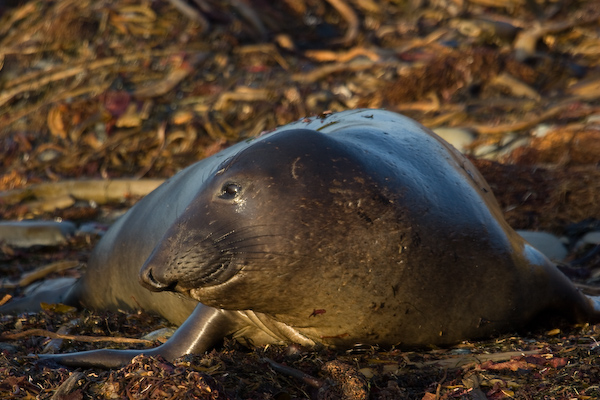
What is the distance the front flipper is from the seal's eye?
559 millimetres

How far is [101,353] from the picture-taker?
2.99 metres

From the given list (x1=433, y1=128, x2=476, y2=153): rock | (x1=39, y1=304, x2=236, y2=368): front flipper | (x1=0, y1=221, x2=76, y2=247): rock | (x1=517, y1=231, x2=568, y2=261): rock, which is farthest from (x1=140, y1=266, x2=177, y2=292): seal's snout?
(x1=433, y1=128, x2=476, y2=153): rock

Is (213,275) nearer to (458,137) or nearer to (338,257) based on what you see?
(338,257)

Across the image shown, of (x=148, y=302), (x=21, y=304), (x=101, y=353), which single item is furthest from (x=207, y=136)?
(x=101, y=353)

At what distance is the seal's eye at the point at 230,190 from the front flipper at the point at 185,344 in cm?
56

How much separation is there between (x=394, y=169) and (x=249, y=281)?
76 centimetres

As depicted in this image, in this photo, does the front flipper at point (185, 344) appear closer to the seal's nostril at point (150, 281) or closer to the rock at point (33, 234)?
the seal's nostril at point (150, 281)

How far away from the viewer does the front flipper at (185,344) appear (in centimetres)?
298

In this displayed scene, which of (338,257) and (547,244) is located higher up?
(338,257)

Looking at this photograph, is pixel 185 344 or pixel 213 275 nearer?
pixel 213 275

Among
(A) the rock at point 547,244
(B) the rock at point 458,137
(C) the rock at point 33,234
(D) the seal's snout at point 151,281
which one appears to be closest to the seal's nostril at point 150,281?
(D) the seal's snout at point 151,281

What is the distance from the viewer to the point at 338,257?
9.09 ft

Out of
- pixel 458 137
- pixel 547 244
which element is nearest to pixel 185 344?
pixel 547 244

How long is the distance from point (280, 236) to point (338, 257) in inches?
9.3
